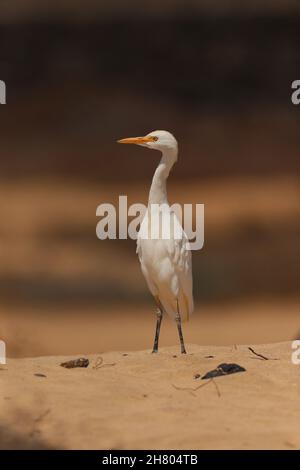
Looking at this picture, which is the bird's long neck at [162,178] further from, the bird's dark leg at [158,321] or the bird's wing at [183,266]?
the bird's dark leg at [158,321]

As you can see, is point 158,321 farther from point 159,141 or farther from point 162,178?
point 159,141

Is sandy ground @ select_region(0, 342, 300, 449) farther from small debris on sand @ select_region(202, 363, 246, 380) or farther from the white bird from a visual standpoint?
the white bird

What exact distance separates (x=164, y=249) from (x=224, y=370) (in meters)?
2.40

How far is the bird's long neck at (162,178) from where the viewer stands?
9422mm

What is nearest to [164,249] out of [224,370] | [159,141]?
[159,141]

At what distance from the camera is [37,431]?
5.23m

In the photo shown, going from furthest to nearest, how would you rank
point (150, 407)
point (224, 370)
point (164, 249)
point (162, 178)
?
point (162, 178) < point (164, 249) < point (224, 370) < point (150, 407)

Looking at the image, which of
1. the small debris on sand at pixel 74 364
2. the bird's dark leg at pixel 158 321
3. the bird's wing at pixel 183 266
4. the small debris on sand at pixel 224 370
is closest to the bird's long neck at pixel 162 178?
the bird's wing at pixel 183 266

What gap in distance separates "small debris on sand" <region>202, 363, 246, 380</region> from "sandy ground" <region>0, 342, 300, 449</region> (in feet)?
0.45

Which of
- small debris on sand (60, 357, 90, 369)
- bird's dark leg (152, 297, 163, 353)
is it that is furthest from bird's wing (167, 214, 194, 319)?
small debris on sand (60, 357, 90, 369)

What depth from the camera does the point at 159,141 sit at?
9625mm

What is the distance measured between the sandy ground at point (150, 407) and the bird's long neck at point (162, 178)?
2459 mm
